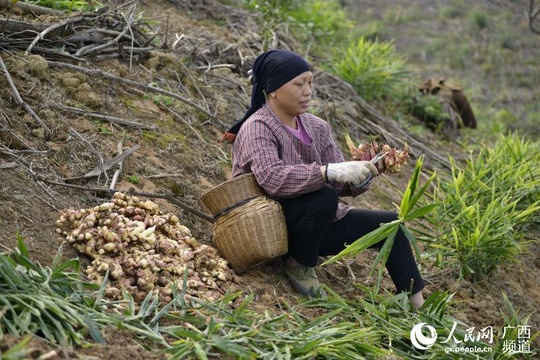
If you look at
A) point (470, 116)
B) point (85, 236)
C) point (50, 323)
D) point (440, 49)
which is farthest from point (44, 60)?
point (440, 49)

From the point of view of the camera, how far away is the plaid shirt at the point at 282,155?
365 cm

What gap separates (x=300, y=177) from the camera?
143 inches

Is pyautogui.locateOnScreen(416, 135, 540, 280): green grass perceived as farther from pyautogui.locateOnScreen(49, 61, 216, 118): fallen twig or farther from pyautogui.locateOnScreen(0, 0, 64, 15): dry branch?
pyautogui.locateOnScreen(0, 0, 64, 15): dry branch

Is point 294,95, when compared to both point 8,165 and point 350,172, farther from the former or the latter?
point 8,165

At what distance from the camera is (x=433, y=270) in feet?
15.5

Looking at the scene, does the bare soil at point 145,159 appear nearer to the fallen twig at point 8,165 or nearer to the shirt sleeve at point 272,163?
the fallen twig at point 8,165

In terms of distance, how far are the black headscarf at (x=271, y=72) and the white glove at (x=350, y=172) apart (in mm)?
486

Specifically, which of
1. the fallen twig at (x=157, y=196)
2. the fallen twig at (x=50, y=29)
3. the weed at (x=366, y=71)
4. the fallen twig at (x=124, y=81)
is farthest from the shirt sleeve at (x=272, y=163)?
the weed at (x=366, y=71)

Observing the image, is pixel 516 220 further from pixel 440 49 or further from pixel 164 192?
pixel 440 49

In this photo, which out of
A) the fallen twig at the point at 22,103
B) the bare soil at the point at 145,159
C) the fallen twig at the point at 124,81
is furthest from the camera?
the fallen twig at the point at 124,81

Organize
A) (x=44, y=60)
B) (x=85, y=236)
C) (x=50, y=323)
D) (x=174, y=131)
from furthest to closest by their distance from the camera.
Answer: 1. (x=174, y=131)
2. (x=44, y=60)
3. (x=85, y=236)
4. (x=50, y=323)

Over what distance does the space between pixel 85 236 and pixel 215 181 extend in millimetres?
1381

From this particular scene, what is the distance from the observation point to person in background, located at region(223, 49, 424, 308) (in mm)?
3674

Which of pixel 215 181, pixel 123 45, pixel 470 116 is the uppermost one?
pixel 123 45
